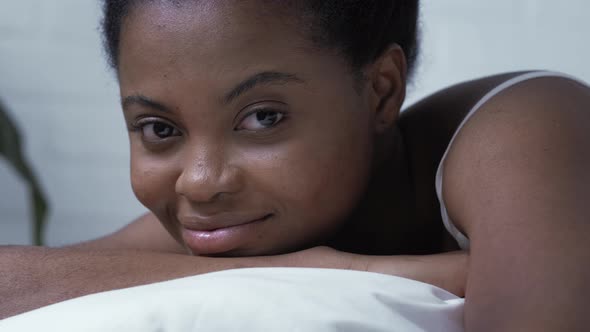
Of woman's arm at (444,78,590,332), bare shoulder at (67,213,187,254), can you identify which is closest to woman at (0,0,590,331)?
woman's arm at (444,78,590,332)

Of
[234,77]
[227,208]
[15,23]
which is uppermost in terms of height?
[234,77]

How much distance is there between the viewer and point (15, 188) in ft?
6.89

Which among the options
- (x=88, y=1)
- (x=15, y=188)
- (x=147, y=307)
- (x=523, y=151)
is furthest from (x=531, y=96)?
(x=15, y=188)

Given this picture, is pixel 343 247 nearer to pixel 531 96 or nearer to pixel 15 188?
pixel 531 96

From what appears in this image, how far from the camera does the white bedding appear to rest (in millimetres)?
596

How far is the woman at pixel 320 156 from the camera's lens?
2.29ft

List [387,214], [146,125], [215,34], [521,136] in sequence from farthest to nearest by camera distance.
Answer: [387,214], [146,125], [215,34], [521,136]

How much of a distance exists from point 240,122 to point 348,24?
7.2 inches

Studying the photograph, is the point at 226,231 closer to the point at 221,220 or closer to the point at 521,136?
the point at 221,220

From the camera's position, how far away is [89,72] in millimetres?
2059

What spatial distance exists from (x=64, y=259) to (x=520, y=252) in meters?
0.45

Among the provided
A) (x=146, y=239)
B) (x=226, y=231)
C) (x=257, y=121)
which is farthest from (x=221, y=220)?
(x=146, y=239)

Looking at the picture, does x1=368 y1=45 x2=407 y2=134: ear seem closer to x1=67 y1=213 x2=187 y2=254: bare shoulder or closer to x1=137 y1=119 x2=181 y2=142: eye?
x1=137 y1=119 x2=181 y2=142: eye

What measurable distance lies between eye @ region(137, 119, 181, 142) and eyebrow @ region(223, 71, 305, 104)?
9 cm
